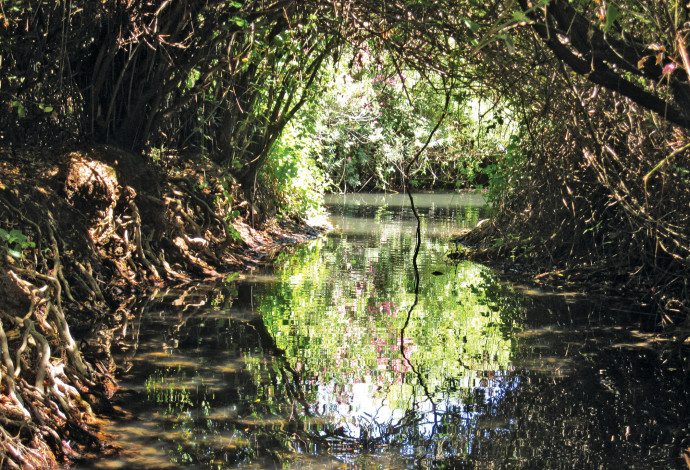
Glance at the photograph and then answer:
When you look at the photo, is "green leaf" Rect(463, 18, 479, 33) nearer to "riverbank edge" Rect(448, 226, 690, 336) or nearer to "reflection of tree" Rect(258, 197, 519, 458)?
"reflection of tree" Rect(258, 197, 519, 458)

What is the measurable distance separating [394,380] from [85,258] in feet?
10.5

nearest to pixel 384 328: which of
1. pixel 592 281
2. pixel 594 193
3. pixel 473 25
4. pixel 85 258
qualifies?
pixel 85 258

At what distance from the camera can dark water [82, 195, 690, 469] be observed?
3.78 meters

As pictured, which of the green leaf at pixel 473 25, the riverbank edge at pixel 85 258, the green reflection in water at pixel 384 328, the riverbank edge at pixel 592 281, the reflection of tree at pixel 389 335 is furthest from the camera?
the riverbank edge at pixel 592 281

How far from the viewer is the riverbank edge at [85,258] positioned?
371 cm

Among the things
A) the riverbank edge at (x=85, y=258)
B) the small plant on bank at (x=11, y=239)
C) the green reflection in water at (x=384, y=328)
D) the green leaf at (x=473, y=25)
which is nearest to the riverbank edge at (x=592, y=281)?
the green reflection in water at (x=384, y=328)

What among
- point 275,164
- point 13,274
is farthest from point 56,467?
point 275,164

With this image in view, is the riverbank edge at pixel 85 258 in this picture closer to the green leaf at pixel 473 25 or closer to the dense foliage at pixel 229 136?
the dense foliage at pixel 229 136

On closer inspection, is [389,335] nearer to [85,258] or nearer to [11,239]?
[85,258]

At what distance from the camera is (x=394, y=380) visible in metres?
4.84

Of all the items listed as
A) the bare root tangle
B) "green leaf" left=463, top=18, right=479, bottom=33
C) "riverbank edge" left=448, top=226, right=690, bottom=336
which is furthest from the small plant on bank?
"riverbank edge" left=448, top=226, right=690, bottom=336

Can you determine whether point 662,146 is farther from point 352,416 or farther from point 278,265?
point 278,265

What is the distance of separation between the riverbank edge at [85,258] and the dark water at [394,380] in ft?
0.92

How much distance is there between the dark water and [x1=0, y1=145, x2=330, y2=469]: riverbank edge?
0.28 metres
